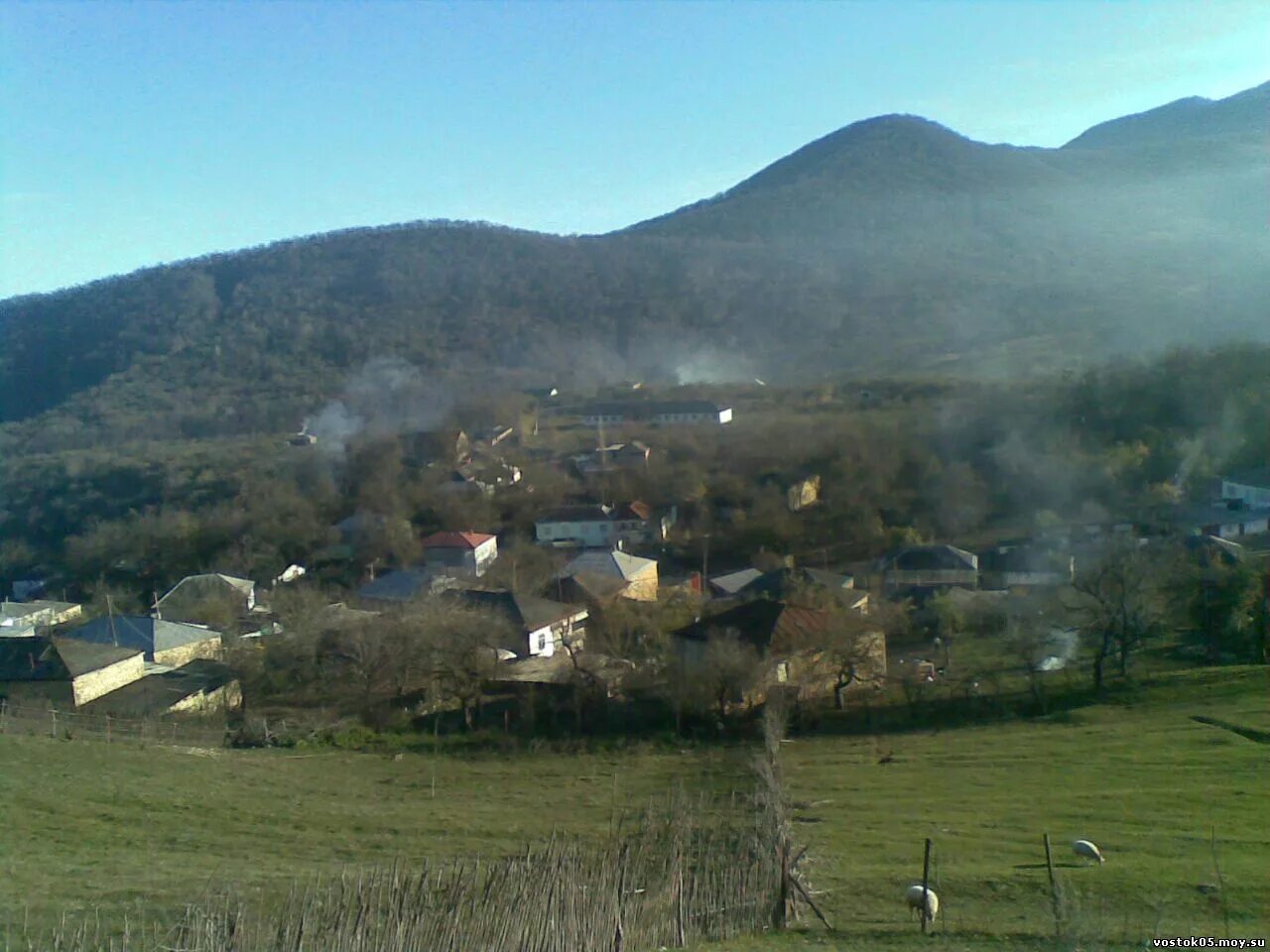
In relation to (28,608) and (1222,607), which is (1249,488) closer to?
(1222,607)

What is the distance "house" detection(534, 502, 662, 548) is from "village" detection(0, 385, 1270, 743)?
6cm

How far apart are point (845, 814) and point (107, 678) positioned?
12.5 m

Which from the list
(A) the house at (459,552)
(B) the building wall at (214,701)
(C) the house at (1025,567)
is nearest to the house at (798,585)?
(C) the house at (1025,567)

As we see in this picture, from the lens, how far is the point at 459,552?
25156mm

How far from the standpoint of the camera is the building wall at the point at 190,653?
17.8 m

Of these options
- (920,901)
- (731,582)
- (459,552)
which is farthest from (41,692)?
(920,901)

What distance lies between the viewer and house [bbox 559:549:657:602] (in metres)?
21.1

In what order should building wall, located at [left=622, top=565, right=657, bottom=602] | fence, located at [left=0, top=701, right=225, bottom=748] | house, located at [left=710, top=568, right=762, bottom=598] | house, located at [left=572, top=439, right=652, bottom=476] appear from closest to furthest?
fence, located at [left=0, top=701, right=225, bottom=748], building wall, located at [left=622, top=565, right=657, bottom=602], house, located at [left=710, top=568, right=762, bottom=598], house, located at [left=572, top=439, right=652, bottom=476]

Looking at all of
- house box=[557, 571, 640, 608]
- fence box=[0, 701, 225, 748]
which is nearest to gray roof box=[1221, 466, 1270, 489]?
house box=[557, 571, 640, 608]

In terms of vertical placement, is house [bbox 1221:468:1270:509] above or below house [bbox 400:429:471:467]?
below

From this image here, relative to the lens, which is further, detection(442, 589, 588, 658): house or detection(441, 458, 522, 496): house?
detection(441, 458, 522, 496): house

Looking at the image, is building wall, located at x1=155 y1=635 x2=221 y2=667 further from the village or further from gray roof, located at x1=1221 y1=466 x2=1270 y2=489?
gray roof, located at x1=1221 y1=466 x2=1270 y2=489

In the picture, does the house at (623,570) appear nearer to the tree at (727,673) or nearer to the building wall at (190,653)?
the tree at (727,673)

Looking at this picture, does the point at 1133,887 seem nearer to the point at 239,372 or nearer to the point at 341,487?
the point at 341,487
